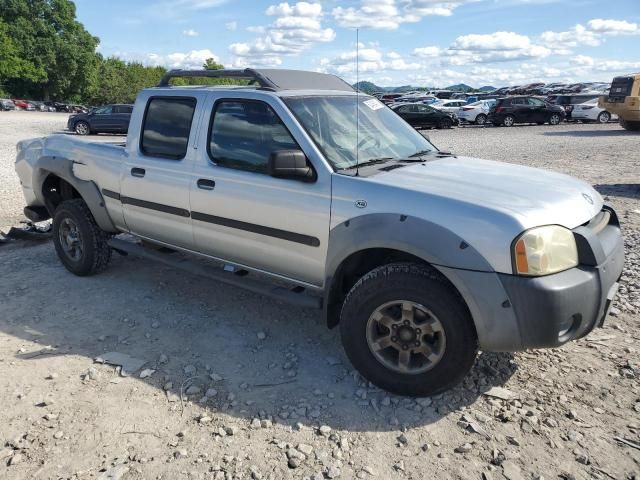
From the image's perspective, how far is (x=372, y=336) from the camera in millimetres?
3383

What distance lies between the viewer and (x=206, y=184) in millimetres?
4105

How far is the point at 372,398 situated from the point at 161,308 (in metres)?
2.24

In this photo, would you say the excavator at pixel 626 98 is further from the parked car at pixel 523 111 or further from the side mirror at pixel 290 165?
the side mirror at pixel 290 165

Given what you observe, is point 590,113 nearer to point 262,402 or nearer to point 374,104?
point 374,104

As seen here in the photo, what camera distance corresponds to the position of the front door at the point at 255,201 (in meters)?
3.59

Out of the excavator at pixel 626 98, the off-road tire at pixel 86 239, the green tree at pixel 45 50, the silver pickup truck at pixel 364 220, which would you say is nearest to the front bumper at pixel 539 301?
the silver pickup truck at pixel 364 220

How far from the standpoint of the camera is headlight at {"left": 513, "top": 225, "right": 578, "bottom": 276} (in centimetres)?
283

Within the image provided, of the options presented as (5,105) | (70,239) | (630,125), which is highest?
(70,239)

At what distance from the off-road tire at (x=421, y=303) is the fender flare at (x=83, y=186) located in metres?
2.83

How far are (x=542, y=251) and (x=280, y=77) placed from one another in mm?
2419

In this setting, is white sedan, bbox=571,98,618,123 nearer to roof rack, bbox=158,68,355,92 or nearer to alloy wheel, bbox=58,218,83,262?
roof rack, bbox=158,68,355,92

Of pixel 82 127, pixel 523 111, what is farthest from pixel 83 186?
pixel 523 111

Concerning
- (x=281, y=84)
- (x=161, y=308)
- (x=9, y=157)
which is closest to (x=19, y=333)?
(x=161, y=308)

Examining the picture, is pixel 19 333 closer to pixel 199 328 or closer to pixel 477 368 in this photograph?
pixel 199 328
